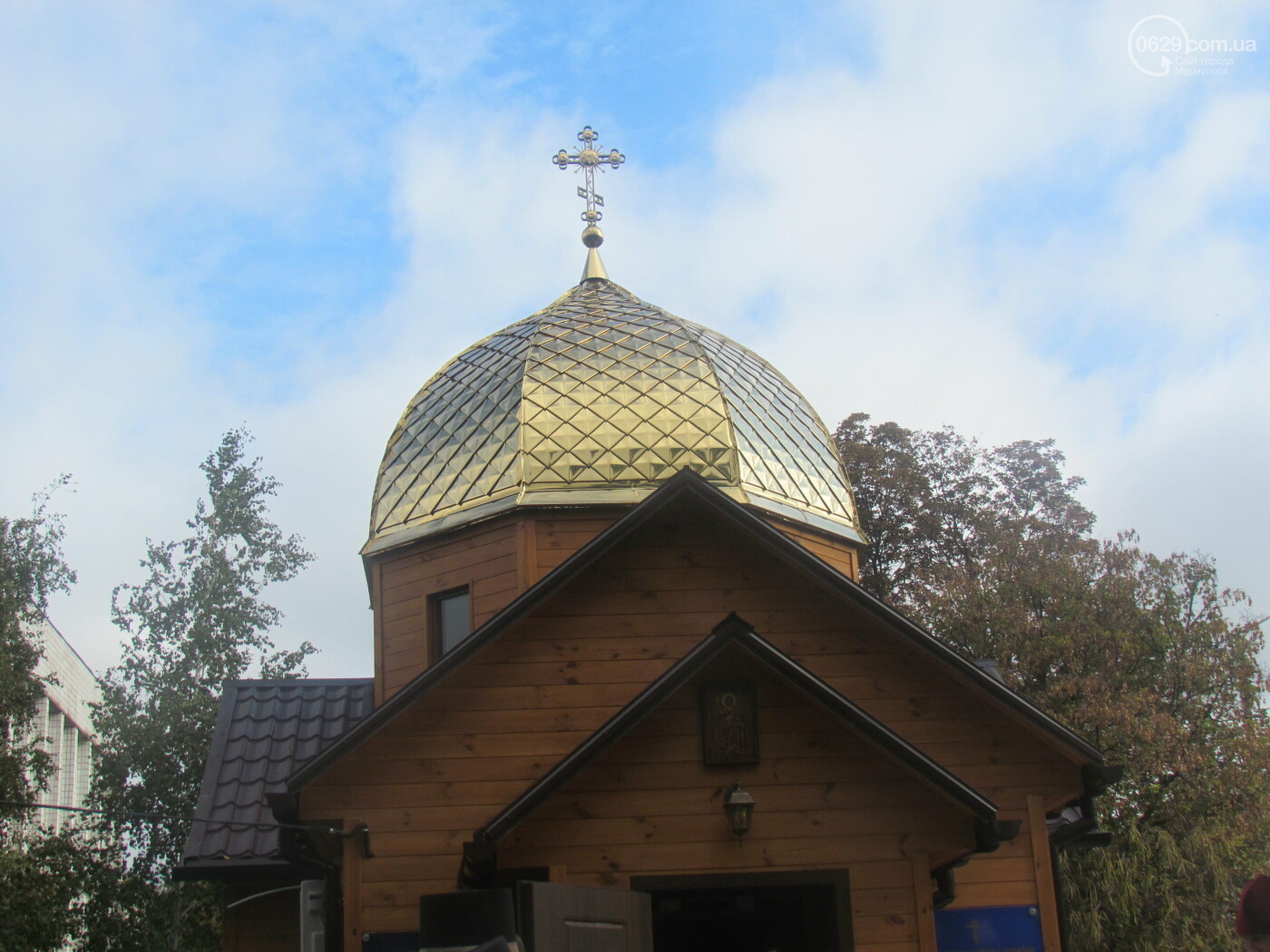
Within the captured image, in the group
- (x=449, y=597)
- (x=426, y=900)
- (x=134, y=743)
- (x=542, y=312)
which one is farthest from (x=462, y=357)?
(x=134, y=743)

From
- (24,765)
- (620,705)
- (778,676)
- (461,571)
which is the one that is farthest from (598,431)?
(24,765)

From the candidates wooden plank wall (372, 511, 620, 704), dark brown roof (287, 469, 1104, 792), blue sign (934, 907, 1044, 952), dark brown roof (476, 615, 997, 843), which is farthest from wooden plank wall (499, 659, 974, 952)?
wooden plank wall (372, 511, 620, 704)

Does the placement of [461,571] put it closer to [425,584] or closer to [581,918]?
[425,584]

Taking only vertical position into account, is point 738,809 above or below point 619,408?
below

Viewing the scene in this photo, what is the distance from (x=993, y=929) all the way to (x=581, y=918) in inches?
152

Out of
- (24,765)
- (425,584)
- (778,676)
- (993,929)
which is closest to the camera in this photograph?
(778,676)

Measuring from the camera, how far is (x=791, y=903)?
11.0m

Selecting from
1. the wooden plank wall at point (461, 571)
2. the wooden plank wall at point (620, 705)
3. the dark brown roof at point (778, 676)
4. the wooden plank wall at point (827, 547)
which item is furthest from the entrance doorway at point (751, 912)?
the wooden plank wall at point (827, 547)

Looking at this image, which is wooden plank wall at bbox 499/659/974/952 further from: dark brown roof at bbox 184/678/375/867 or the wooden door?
dark brown roof at bbox 184/678/375/867

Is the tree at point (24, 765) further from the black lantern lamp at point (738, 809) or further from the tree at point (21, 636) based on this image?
the black lantern lamp at point (738, 809)

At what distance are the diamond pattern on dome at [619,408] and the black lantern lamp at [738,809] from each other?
4.57m

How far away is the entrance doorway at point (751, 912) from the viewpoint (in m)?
8.55

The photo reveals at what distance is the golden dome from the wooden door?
16.3 feet

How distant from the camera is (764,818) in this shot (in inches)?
343
